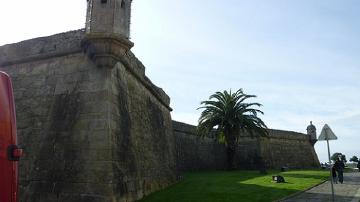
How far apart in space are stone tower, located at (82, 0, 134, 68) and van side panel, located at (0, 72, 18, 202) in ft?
Result: 17.6

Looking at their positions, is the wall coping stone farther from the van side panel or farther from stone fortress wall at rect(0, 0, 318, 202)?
the van side panel

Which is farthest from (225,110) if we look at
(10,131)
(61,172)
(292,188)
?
(10,131)

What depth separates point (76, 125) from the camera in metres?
9.19

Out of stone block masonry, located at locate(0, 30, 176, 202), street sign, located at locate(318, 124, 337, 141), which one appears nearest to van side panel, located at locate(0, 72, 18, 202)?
stone block masonry, located at locate(0, 30, 176, 202)

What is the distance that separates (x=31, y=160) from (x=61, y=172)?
1229mm

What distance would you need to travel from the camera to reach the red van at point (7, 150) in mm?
3537

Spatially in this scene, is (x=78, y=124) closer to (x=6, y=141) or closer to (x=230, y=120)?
(x=6, y=141)

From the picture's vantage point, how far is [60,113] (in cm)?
965

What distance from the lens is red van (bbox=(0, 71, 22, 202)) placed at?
354 cm

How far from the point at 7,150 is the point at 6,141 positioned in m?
0.10

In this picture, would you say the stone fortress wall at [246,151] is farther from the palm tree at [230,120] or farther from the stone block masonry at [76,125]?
the stone block masonry at [76,125]

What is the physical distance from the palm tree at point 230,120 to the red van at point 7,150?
21286 millimetres

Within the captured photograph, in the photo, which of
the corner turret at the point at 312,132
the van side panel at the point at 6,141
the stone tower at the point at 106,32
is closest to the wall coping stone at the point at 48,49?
the stone tower at the point at 106,32

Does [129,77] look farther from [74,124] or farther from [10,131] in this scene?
[10,131]
